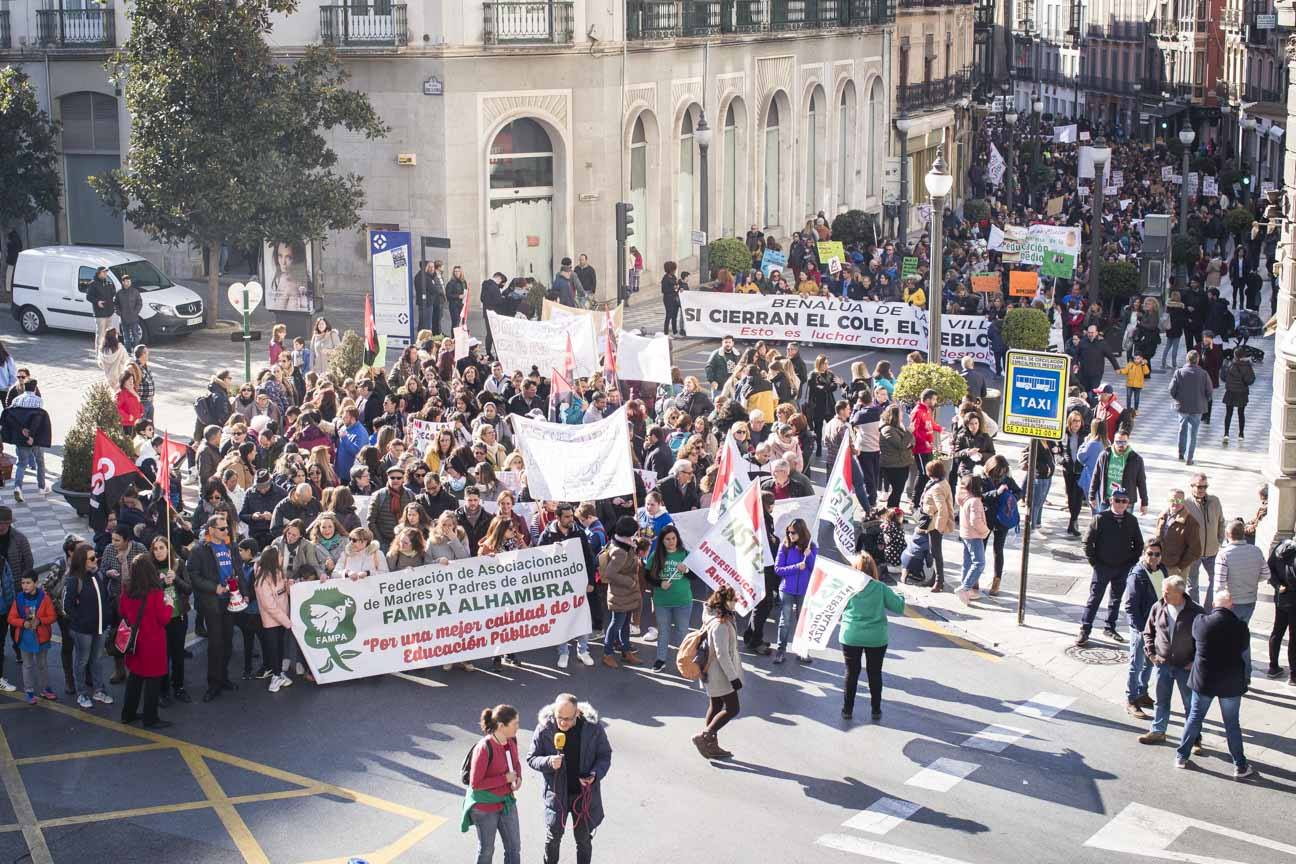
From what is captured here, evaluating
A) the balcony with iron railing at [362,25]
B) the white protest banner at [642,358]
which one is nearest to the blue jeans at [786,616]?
the white protest banner at [642,358]

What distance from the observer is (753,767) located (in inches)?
564

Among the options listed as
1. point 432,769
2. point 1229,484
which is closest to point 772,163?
point 1229,484

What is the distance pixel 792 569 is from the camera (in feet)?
54.5

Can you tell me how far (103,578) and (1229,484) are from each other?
48.3 ft

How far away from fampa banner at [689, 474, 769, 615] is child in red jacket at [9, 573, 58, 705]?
5580 millimetres

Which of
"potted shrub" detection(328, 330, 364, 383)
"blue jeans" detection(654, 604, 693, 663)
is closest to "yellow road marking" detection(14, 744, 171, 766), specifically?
"blue jeans" detection(654, 604, 693, 663)

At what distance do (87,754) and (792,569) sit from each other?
6.24 metres

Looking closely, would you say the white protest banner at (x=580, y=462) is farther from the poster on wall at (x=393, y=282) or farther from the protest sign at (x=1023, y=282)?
the protest sign at (x=1023, y=282)

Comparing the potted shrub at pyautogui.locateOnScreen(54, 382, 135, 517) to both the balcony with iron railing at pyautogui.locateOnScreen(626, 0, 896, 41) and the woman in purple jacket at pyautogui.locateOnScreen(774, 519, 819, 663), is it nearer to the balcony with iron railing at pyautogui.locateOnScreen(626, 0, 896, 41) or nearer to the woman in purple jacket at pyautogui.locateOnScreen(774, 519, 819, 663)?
the woman in purple jacket at pyautogui.locateOnScreen(774, 519, 819, 663)

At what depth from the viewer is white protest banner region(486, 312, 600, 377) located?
24531mm

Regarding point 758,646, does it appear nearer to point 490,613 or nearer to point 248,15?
point 490,613

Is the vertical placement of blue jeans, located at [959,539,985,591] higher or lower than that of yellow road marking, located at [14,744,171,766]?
higher

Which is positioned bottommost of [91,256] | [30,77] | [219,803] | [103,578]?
[219,803]

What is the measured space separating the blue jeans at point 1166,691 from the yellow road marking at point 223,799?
580 cm
